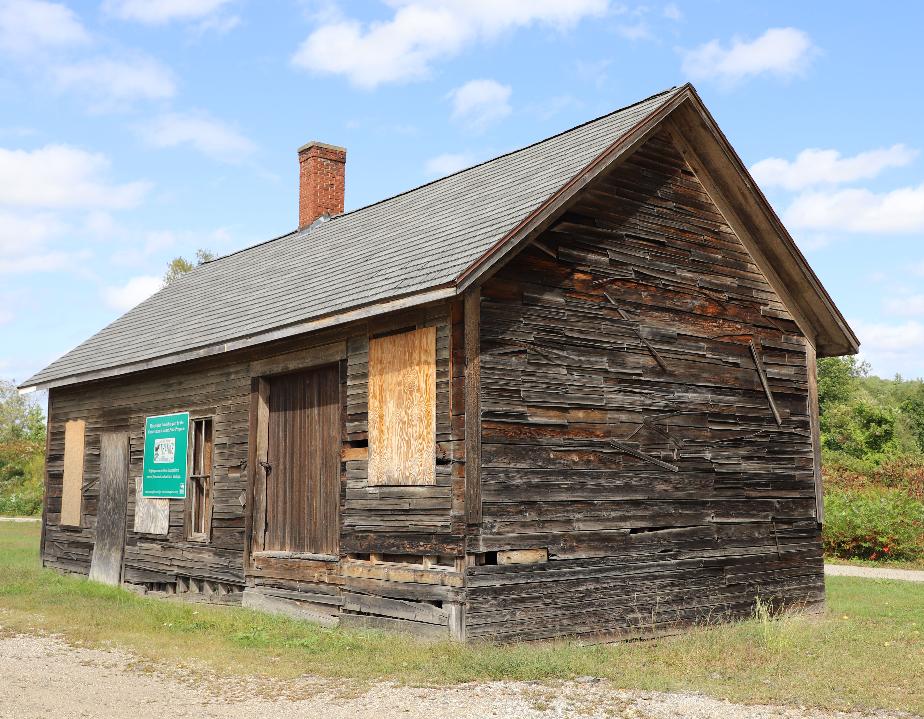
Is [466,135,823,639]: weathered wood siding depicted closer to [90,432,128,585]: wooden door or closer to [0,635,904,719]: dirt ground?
[0,635,904,719]: dirt ground

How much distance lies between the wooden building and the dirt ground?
1.75m

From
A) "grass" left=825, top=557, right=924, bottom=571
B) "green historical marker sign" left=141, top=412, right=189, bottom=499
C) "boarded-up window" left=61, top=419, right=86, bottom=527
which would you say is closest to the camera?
"green historical marker sign" left=141, top=412, right=189, bottom=499

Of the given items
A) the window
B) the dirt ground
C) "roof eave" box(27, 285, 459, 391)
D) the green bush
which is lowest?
the dirt ground

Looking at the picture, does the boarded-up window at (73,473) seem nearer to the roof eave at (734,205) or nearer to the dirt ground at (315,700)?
the dirt ground at (315,700)

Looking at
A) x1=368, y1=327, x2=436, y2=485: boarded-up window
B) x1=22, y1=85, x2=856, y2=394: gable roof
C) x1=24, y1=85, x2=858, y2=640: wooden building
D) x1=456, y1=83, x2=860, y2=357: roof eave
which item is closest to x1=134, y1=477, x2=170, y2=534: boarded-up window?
x1=24, y1=85, x2=858, y2=640: wooden building

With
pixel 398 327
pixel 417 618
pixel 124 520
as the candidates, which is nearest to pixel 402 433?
pixel 398 327

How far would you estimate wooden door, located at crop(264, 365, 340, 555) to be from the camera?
39.0 feet

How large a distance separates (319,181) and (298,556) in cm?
962

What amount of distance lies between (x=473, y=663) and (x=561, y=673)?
2.64 feet

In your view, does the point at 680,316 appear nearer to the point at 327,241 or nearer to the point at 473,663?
the point at 473,663

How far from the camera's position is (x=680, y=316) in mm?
12344

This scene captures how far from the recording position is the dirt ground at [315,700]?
7281mm

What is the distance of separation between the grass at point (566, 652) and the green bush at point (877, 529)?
26.9 feet

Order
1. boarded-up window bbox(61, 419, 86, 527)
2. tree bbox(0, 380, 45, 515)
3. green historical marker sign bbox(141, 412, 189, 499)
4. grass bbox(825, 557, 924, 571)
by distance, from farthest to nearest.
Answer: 1. tree bbox(0, 380, 45, 515)
2. grass bbox(825, 557, 924, 571)
3. boarded-up window bbox(61, 419, 86, 527)
4. green historical marker sign bbox(141, 412, 189, 499)
